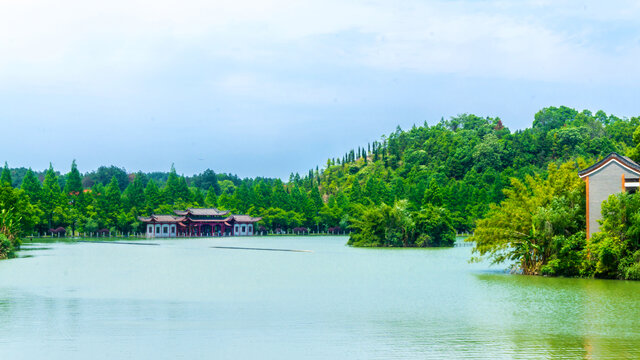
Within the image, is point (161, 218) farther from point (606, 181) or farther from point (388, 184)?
point (606, 181)

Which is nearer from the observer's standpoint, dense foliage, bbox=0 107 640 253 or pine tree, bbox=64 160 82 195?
dense foliage, bbox=0 107 640 253

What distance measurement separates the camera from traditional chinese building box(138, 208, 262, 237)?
299ft

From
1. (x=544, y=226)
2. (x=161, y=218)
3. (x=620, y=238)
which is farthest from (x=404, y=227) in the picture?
(x=161, y=218)

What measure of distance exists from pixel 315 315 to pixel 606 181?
13.9m

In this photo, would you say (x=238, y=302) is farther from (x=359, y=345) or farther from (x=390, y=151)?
(x=390, y=151)

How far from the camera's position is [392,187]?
3927 inches

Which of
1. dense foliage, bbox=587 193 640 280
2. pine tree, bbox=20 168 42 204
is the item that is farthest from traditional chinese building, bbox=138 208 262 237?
dense foliage, bbox=587 193 640 280

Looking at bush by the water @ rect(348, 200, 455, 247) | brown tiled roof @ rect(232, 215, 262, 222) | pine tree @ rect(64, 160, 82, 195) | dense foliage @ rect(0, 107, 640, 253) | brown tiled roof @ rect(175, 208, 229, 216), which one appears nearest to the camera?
bush by the water @ rect(348, 200, 455, 247)

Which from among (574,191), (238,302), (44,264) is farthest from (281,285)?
(44,264)

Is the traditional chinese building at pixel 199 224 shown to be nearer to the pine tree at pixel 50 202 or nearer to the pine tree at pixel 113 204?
the pine tree at pixel 113 204

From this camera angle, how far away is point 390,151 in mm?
137375

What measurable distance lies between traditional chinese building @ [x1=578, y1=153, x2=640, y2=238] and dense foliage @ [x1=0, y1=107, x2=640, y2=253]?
90.7 feet

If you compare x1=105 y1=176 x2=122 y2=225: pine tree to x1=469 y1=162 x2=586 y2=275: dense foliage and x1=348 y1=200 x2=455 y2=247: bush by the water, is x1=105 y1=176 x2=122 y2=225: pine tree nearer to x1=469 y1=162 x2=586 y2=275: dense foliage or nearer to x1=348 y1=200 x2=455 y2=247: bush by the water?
x1=348 y1=200 x2=455 y2=247: bush by the water

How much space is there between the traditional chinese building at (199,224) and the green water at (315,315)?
190 feet
